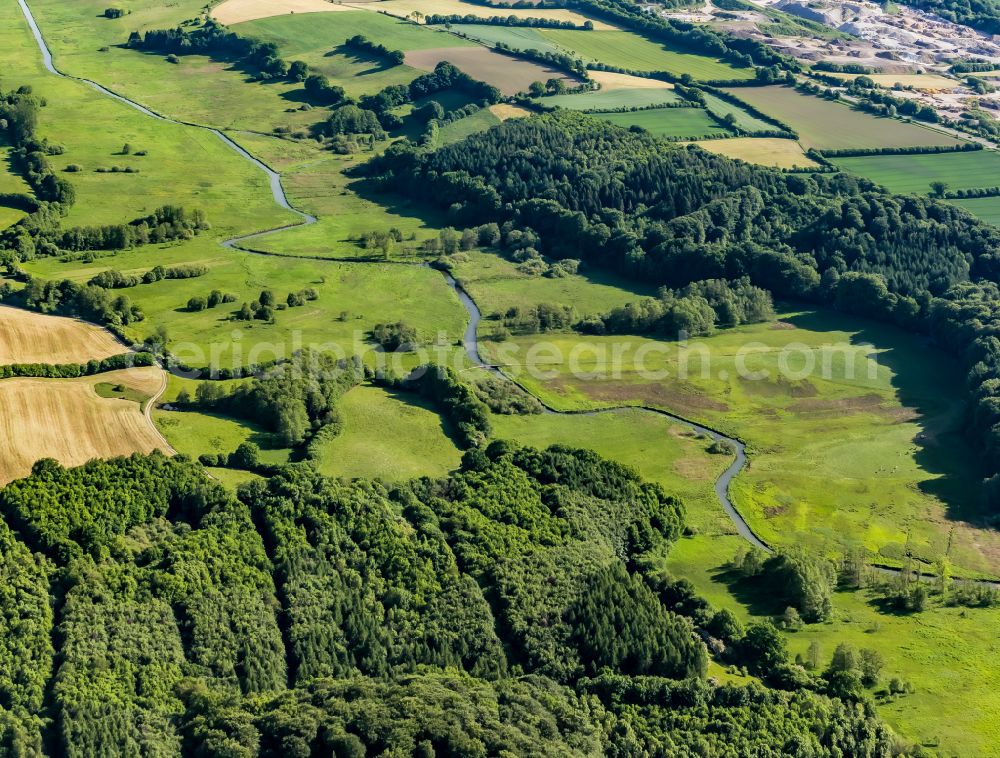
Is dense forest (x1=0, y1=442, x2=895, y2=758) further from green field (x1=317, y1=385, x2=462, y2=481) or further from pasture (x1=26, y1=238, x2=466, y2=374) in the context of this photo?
pasture (x1=26, y1=238, x2=466, y2=374)

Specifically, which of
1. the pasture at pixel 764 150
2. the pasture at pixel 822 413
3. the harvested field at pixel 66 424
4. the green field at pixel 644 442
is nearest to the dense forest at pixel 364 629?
the harvested field at pixel 66 424

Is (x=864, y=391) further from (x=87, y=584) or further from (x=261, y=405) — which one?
(x=87, y=584)

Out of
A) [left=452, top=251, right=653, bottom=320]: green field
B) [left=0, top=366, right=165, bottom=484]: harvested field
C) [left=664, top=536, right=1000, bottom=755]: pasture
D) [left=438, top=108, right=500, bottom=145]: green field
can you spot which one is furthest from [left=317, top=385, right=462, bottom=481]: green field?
[left=438, top=108, right=500, bottom=145]: green field

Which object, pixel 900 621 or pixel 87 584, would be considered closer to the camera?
pixel 87 584

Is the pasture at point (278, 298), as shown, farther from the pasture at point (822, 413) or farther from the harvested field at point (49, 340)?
the pasture at point (822, 413)

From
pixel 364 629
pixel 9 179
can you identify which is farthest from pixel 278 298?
pixel 364 629

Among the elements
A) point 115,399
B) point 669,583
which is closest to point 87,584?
point 115,399

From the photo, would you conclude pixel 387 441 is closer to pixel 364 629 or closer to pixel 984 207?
pixel 364 629
